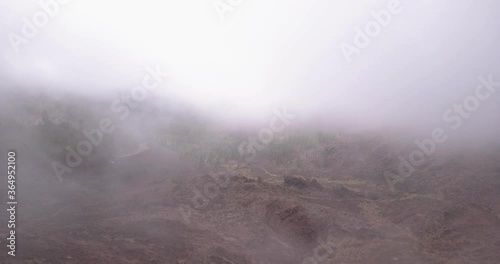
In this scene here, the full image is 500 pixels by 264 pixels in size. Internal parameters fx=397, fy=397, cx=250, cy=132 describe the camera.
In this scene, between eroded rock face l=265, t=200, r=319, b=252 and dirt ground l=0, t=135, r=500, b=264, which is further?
eroded rock face l=265, t=200, r=319, b=252

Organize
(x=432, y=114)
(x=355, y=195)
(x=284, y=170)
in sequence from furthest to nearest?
(x=432, y=114) < (x=284, y=170) < (x=355, y=195)

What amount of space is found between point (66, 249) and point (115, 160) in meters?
12.6

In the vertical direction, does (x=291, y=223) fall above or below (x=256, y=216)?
below

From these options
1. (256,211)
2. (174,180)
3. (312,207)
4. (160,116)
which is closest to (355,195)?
(312,207)

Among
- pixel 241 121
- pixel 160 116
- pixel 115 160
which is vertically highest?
pixel 160 116

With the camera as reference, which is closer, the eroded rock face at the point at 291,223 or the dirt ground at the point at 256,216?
the dirt ground at the point at 256,216

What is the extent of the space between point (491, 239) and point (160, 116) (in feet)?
106

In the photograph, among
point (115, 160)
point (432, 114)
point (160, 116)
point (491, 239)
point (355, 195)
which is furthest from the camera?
point (160, 116)

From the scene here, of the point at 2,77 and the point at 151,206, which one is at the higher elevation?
the point at 2,77

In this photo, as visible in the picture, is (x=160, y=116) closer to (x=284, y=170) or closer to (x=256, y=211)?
(x=284, y=170)

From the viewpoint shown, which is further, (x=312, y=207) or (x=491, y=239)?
(x=312, y=207)

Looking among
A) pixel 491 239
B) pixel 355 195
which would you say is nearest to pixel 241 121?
pixel 355 195

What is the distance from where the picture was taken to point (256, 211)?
20.8 metres

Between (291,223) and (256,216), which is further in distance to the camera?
(256,216)
